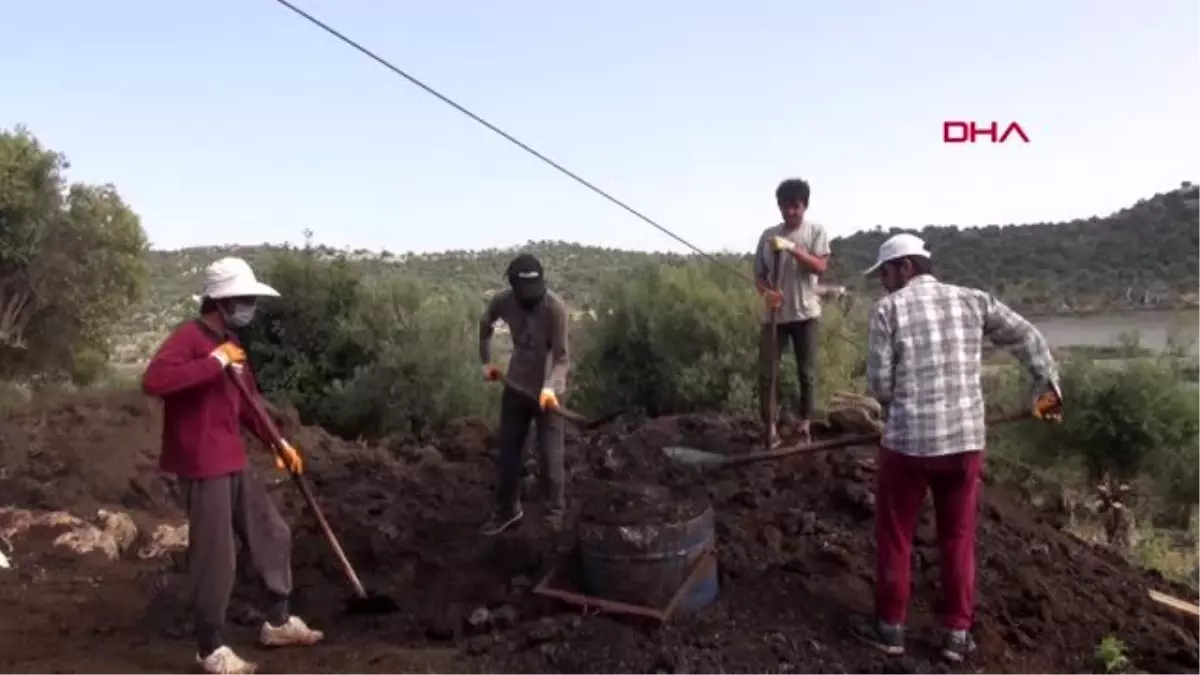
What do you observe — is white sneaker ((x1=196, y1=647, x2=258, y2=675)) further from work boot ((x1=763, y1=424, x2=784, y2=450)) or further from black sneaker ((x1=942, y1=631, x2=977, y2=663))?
work boot ((x1=763, y1=424, x2=784, y2=450))

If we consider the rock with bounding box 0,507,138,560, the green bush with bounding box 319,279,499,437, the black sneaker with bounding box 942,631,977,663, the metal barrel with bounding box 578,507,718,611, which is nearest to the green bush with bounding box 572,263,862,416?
the green bush with bounding box 319,279,499,437

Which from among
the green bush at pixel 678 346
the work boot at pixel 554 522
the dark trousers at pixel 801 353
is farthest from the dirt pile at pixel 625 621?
the green bush at pixel 678 346

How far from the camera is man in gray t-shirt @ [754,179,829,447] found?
25.2 feet

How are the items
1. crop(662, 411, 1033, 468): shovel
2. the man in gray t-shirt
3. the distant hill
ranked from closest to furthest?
1. crop(662, 411, 1033, 468): shovel
2. the man in gray t-shirt
3. the distant hill

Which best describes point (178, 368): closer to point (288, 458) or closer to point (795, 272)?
point (288, 458)

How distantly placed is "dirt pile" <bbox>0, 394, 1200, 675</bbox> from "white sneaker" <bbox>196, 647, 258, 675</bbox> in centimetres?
28

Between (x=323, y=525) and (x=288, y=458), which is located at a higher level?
(x=288, y=458)

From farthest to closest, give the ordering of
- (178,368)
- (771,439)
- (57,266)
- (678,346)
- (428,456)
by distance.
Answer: (57,266), (678,346), (428,456), (771,439), (178,368)

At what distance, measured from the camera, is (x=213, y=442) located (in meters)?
4.94

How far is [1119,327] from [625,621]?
79.5 feet

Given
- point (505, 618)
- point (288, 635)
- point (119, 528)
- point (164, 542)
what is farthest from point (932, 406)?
point (119, 528)

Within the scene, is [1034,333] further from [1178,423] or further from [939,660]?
[1178,423]

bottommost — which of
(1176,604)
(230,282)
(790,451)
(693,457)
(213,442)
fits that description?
(1176,604)

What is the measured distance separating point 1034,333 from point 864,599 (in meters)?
1.68
